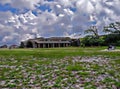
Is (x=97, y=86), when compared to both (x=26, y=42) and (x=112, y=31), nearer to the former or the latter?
(x=112, y=31)

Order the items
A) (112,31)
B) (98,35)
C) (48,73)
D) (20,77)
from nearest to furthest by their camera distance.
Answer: (20,77) → (48,73) → (112,31) → (98,35)

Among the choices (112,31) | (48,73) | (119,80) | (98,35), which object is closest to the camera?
(119,80)

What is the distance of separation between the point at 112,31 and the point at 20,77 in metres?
141

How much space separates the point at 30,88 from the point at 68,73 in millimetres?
5727

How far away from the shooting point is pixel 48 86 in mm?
18219

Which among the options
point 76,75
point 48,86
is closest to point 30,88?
point 48,86

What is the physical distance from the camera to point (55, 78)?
20.9 meters

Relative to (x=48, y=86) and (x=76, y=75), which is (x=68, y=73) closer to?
(x=76, y=75)

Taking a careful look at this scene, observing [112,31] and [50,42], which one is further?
[50,42]

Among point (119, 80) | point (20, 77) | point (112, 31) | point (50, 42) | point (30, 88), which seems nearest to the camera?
point (30, 88)

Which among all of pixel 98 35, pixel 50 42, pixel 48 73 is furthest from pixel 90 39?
pixel 48 73

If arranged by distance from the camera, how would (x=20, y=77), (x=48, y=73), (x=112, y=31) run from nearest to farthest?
(x=20, y=77)
(x=48, y=73)
(x=112, y=31)

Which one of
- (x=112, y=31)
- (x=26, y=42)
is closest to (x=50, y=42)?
(x=26, y=42)

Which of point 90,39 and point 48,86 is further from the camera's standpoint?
point 90,39
